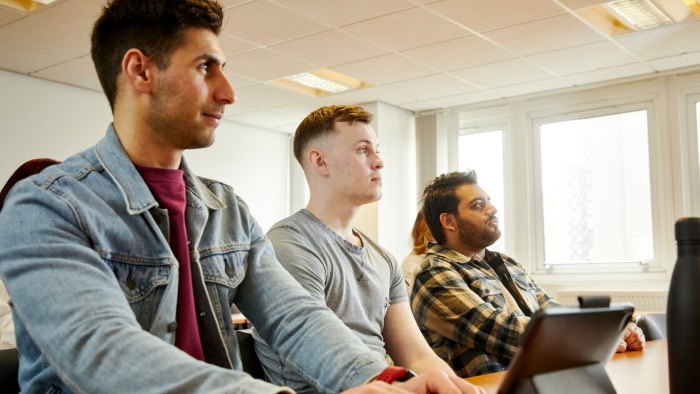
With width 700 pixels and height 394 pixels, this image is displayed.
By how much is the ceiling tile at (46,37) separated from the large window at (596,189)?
4.14 meters

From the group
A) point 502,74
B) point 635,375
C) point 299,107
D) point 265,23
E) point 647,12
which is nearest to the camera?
point 635,375

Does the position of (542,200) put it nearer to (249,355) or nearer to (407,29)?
(407,29)

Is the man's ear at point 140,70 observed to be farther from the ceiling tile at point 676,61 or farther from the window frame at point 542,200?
the window frame at point 542,200

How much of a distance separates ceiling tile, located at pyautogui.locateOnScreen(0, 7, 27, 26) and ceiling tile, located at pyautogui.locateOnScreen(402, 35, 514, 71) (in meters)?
2.63

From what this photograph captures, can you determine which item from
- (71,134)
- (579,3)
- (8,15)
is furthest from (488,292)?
(71,134)

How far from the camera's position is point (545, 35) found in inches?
192

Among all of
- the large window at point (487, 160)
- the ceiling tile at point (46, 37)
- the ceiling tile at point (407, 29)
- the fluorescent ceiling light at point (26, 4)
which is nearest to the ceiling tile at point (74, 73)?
the ceiling tile at point (46, 37)

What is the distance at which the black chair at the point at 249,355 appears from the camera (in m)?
1.53

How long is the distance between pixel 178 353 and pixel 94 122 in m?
5.74

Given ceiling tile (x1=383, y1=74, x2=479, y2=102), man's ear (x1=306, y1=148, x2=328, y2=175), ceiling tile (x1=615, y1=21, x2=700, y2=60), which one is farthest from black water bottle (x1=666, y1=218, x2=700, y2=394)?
ceiling tile (x1=383, y1=74, x2=479, y2=102)

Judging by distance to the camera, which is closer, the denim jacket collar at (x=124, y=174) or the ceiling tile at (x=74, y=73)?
the denim jacket collar at (x=124, y=174)

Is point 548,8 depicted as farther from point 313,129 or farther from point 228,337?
point 228,337

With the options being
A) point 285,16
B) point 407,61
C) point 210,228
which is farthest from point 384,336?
point 407,61

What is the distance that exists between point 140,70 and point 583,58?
4.85 metres
